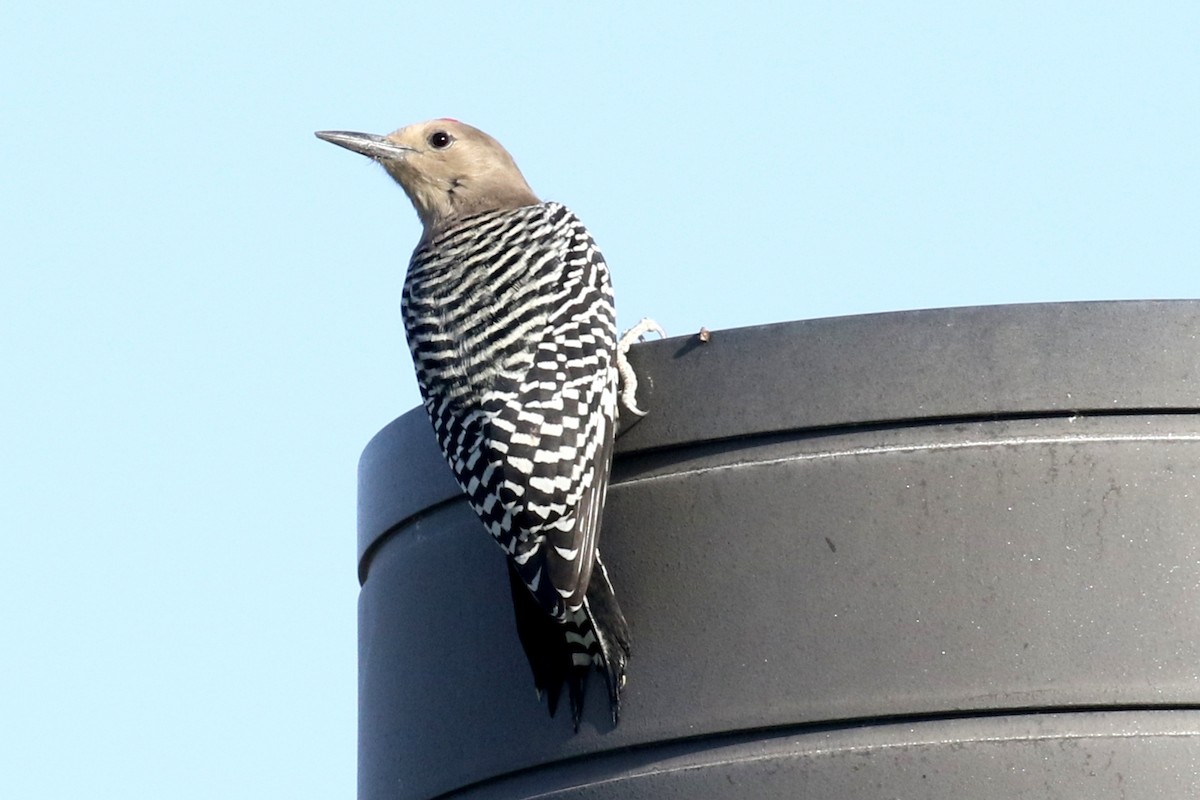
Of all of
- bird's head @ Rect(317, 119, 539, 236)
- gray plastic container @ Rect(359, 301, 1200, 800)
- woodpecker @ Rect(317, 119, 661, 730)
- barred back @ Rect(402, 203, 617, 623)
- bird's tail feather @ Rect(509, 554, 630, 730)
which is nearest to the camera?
gray plastic container @ Rect(359, 301, 1200, 800)

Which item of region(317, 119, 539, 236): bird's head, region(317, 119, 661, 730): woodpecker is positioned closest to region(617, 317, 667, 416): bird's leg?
region(317, 119, 661, 730): woodpecker

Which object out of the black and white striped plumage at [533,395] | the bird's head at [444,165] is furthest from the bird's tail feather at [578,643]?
the bird's head at [444,165]

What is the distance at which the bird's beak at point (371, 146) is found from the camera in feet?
25.4

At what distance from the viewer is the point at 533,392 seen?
17.9ft

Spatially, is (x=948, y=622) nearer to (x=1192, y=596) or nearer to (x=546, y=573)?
(x=1192, y=596)

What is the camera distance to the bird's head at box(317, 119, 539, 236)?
758cm

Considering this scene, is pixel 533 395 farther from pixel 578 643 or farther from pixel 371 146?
pixel 371 146

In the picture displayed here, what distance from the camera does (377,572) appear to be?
521 centimetres

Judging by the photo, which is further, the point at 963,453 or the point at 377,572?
the point at 377,572

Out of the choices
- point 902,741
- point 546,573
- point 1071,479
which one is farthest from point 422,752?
point 1071,479

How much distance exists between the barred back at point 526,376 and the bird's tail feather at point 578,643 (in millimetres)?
36

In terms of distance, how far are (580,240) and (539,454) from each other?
4.80 ft

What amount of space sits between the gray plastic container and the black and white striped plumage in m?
0.10

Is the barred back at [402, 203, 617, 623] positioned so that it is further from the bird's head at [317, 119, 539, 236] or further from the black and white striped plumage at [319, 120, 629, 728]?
the bird's head at [317, 119, 539, 236]
